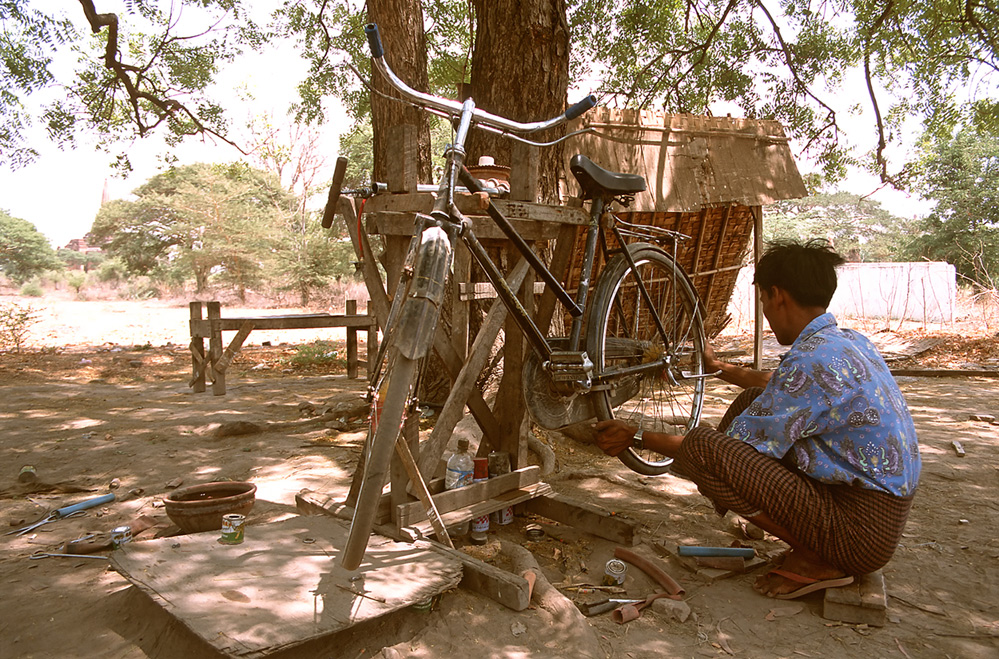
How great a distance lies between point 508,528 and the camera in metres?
3.57

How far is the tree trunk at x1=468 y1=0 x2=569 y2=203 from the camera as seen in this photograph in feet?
15.7

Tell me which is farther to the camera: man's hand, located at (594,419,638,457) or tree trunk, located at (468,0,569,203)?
tree trunk, located at (468,0,569,203)

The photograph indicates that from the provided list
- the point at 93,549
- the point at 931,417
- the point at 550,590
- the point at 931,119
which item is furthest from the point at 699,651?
the point at 931,119

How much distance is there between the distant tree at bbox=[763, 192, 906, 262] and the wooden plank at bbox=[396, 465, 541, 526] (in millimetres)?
31845

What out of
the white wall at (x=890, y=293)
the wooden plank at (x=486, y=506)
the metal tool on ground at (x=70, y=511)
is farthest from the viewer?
the white wall at (x=890, y=293)

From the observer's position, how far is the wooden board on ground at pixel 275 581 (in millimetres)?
2086

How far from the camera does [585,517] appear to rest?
3424mm

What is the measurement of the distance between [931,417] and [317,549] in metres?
5.68

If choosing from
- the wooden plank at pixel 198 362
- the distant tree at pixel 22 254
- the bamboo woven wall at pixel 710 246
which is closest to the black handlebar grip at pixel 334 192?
the bamboo woven wall at pixel 710 246

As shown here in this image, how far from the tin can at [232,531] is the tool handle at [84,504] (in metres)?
1.47

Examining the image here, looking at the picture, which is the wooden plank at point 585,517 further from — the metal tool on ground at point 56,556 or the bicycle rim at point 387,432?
the metal tool on ground at point 56,556

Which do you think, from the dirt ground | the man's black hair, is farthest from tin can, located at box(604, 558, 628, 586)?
the man's black hair

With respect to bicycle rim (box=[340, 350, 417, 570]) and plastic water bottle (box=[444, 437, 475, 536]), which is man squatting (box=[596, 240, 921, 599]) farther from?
bicycle rim (box=[340, 350, 417, 570])

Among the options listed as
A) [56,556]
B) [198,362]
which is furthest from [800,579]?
[198,362]
